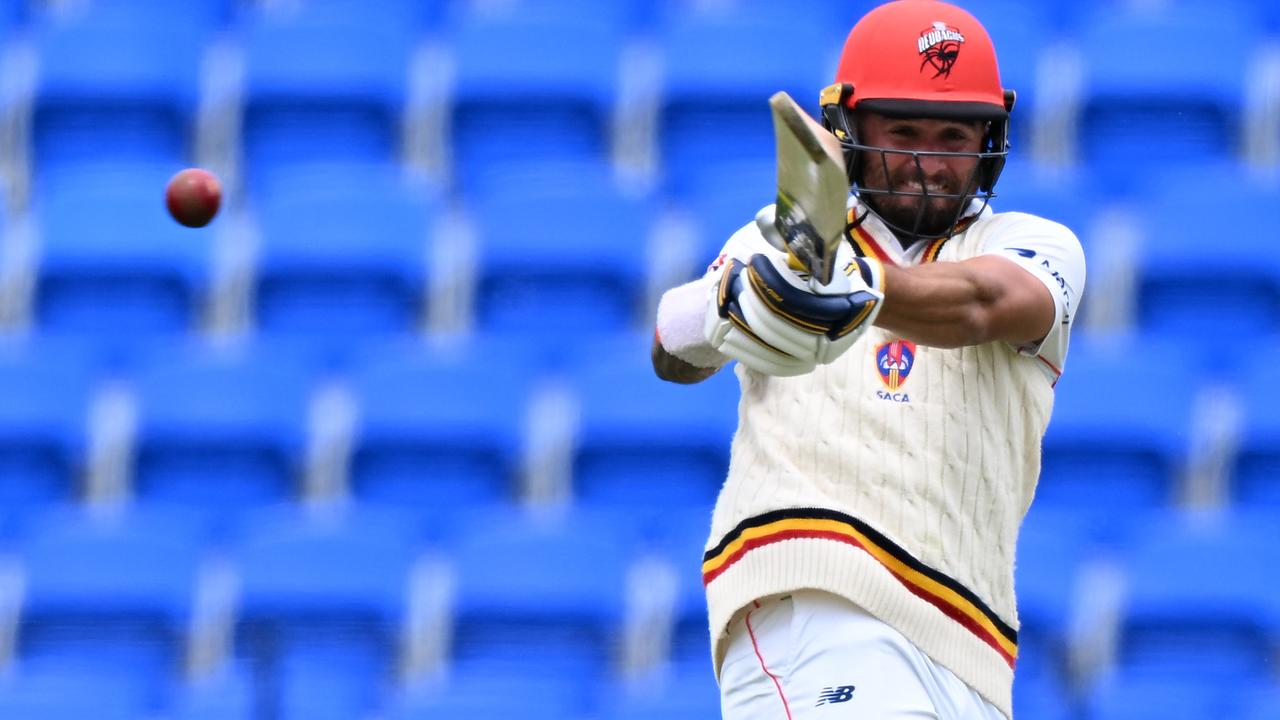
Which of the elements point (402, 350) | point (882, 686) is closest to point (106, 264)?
point (402, 350)

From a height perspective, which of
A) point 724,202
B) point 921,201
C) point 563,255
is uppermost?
point 724,202

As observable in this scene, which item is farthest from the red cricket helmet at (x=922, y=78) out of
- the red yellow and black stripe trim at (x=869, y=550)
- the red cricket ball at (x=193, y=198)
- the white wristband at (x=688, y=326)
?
the red cricket ball at (x=193, y=198)

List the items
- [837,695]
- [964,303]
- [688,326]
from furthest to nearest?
[688,326]
[837,695]
[964,303]

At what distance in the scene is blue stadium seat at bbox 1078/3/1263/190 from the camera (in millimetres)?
6289

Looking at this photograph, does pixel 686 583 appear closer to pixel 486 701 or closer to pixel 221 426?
pixel 486 701

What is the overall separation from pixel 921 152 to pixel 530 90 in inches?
150

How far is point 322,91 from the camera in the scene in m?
6.33

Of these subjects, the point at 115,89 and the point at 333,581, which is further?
the point at 115,89

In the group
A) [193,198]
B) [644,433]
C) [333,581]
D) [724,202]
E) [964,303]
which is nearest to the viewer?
[964,303]

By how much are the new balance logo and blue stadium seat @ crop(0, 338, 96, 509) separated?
3.76 metres

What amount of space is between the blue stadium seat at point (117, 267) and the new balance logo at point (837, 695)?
388cm

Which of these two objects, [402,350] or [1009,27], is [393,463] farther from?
[1009,27]

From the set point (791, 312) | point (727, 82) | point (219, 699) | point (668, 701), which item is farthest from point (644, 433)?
point (791, 312)

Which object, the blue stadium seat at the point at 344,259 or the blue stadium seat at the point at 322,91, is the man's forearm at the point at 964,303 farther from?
the blue stadium seat at the point at 322,91
